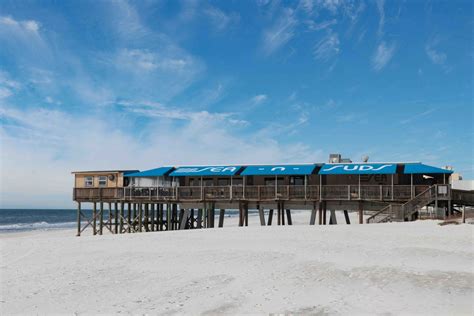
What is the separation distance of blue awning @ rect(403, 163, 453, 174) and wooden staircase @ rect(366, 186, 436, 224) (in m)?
1.31

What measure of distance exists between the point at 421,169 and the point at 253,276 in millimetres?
19187

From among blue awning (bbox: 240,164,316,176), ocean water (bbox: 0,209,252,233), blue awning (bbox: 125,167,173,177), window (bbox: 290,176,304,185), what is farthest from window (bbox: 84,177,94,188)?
ocean water (bbox: 0,209,252,233)

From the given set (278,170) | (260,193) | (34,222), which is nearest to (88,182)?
(260,193)

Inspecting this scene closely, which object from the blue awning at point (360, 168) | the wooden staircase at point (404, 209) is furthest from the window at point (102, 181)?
the wooden staircase at point (404, 209)

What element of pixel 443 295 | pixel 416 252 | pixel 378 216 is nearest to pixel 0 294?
pixel 443 295

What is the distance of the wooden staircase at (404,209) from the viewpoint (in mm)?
24938

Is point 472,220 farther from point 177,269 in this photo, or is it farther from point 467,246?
point 177,269

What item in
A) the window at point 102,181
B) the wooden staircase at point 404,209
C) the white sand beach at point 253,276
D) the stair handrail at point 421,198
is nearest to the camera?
the white sand beach at point 253,276

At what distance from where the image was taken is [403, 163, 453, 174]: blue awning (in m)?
26.5

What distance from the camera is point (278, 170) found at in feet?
99.5

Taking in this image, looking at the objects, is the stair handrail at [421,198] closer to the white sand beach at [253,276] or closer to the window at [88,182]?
the white sand beach at [253,276]

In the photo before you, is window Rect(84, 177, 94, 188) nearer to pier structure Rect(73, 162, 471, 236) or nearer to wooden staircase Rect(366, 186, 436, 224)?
pier structure Rect(73, 162, 471, 236)

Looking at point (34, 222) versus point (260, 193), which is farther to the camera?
point (34, 222)

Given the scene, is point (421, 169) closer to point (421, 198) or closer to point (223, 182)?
point (421, 198)
